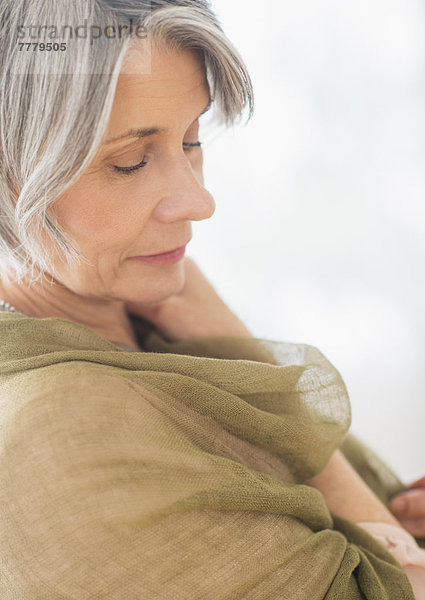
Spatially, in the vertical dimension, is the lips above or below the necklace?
above

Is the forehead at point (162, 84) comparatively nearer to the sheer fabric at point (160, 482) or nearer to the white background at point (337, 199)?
the sheer fabric at point (160, 482)

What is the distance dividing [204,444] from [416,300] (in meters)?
1.80

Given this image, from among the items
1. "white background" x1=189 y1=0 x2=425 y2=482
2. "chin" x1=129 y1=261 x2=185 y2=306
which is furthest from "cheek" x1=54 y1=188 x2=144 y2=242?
"white background" x1=189 y1=0 x2=425 y2=482

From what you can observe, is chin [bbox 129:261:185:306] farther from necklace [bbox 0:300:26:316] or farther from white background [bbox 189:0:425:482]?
white background [bbox 189:0:425:482]

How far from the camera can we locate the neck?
0.87 meters

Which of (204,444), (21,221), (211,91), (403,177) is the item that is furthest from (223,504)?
(403,177)

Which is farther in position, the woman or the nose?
the nose

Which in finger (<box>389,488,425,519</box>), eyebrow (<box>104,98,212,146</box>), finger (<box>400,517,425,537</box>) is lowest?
finger (<box>400,517,425,537</box>)

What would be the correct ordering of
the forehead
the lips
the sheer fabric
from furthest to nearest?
1. the lips
2. the forehead
3. the sheer fabric

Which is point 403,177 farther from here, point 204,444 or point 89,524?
point 89,524

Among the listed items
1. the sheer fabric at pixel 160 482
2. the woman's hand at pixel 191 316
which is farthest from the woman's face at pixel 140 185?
the woman's hand at pixel 191 316

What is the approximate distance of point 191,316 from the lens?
1096mm

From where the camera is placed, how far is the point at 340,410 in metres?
0.86

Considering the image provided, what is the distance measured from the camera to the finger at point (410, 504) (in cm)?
102
